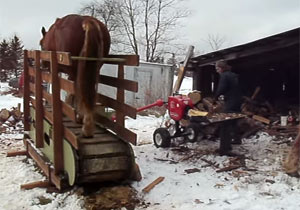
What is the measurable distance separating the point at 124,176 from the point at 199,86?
472cm

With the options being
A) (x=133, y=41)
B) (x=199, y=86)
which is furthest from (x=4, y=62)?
(x=199, y=86)

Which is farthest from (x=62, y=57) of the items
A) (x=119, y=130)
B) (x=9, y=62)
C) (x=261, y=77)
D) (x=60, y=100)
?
(x=9, y=62)

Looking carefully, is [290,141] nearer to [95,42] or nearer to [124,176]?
[124,176]

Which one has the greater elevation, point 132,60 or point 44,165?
point 132,60

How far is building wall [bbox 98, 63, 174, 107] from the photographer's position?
43.1ft

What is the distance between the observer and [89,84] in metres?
4.24

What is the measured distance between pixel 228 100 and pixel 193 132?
0.90 meters

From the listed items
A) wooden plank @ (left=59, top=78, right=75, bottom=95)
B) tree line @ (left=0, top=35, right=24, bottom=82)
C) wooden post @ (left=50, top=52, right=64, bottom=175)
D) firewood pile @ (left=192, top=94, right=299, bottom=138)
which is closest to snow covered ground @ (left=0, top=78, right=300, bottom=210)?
firewood pile @ (left=192, top=94, right=299, bottom=138)

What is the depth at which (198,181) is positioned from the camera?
495cm

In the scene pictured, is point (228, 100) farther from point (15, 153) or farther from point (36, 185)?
point (15, 153)

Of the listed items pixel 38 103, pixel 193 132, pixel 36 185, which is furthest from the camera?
pixel 193 132

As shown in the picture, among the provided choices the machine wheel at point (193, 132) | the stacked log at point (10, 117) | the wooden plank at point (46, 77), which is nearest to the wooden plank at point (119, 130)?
the wooden plank at point (46, 77)

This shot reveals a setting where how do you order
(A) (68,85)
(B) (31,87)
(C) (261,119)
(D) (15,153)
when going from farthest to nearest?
(C) (261,119) → (D) (15,153) → (B) (31,87) → (A) (68,85)

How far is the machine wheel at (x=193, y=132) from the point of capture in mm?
6486
